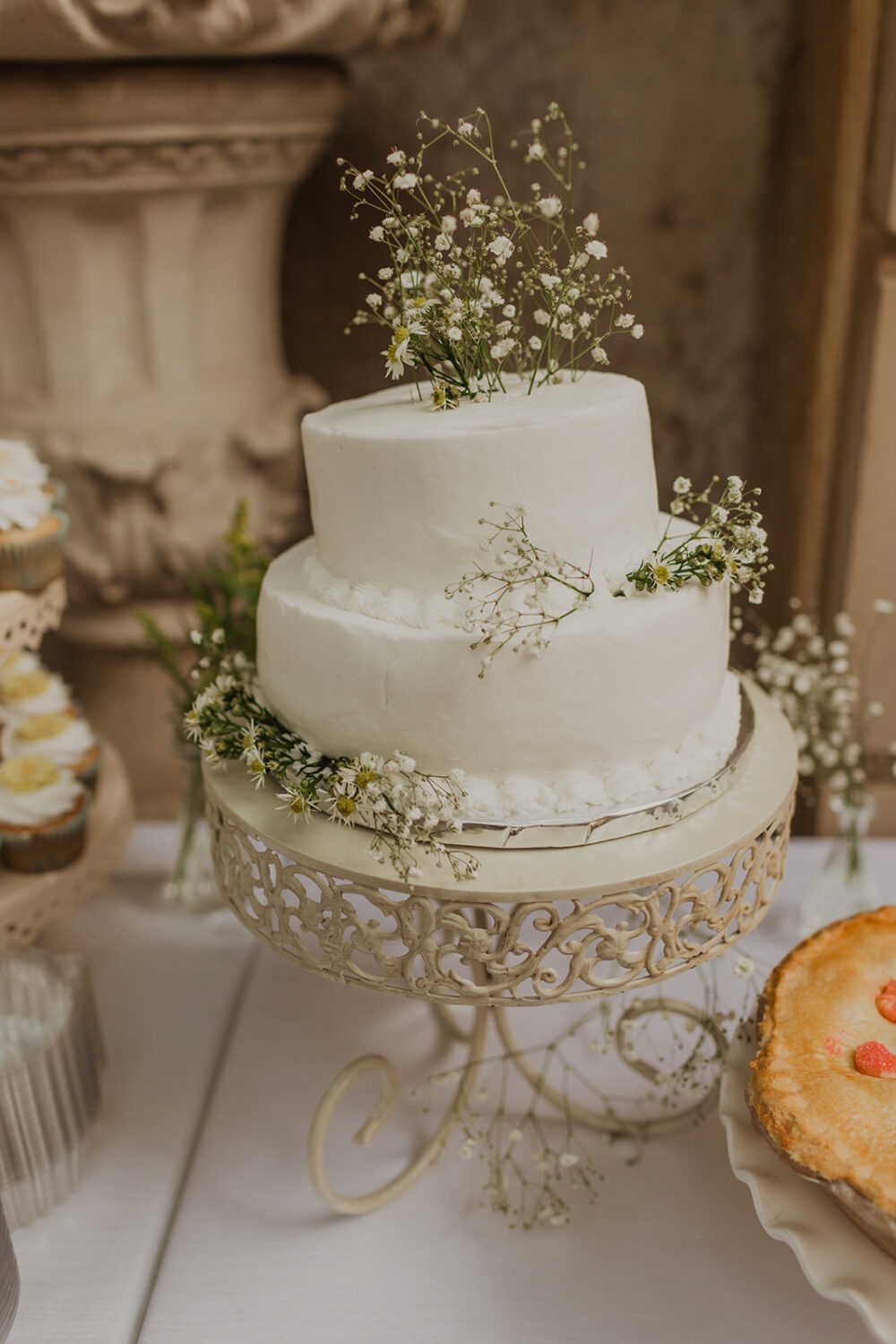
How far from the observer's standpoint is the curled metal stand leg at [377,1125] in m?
1.45

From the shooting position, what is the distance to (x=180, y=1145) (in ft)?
5.41

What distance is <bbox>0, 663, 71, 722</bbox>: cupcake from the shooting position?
78.0 inches

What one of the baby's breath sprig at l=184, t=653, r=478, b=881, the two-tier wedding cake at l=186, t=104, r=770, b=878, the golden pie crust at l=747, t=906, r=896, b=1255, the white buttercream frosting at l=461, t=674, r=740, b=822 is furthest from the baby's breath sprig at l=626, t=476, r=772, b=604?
the golden pie crust at l=747, t=906, r=896, b=1255

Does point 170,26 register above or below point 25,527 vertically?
above

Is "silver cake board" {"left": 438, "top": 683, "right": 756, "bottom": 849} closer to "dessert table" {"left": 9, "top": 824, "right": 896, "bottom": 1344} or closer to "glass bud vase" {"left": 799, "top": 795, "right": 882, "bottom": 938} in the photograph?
"dessert table" {"left": 9, "top": 824, "right": 896, "bottom": 1344}

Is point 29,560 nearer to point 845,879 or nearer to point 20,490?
point 20,490

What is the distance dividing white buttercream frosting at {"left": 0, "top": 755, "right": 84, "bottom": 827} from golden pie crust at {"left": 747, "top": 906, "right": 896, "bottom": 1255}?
1.14m

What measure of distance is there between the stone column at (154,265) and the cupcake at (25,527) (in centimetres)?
48

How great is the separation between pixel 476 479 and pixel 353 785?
0.37 m

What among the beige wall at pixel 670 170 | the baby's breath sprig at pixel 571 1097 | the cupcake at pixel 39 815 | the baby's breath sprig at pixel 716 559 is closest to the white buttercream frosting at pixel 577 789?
the baby's breath sprig at pixel 716 559

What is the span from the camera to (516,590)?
4.05 ft

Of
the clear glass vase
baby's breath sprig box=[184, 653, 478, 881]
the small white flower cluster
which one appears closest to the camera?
baby's breath sprig box=[184, 653, 478, 881]

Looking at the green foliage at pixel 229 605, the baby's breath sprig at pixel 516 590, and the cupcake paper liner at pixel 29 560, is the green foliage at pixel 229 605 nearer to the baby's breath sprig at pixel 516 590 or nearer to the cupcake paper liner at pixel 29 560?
the cupcake paper liner at pixel 29 560

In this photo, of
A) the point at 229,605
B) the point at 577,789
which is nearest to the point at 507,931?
the point at 577,789
